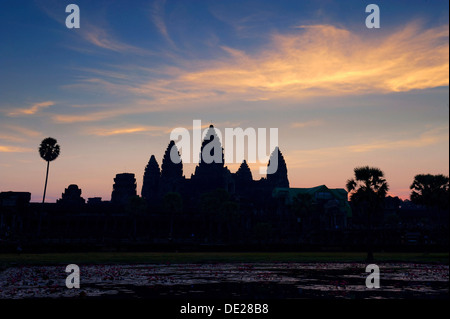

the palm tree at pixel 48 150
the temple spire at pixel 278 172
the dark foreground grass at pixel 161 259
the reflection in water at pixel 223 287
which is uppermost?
the temple spire at pixel 278 172

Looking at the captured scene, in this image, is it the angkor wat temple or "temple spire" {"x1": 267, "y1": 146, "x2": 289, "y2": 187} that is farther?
"temple spire" {"x1": 267, "y1": 146, "x2": 289, "y2": 187}

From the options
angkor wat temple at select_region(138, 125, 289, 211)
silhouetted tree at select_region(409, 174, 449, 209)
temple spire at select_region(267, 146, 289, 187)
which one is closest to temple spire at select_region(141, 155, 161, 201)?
angkor wat temple at select_region(138, 125, 289, 211)

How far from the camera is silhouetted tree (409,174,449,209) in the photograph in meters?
78.0

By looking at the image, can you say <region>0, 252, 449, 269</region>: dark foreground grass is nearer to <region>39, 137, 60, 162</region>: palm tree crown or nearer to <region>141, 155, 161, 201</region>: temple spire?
<region>39, 137, 60, 162</region>: palm tree crown

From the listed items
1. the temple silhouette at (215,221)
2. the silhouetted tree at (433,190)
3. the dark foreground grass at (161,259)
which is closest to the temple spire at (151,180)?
the temple silhouette at (215,221)

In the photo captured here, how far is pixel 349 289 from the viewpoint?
1925cm

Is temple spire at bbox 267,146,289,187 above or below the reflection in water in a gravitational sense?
above

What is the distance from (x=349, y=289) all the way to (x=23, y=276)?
54.7 feet

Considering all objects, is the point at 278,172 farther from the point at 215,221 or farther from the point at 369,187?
the point at 369,187

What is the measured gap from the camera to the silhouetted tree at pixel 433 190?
7800 cm

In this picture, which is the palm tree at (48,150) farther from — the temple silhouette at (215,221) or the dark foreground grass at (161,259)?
the dark foreground grass at (161,259)
